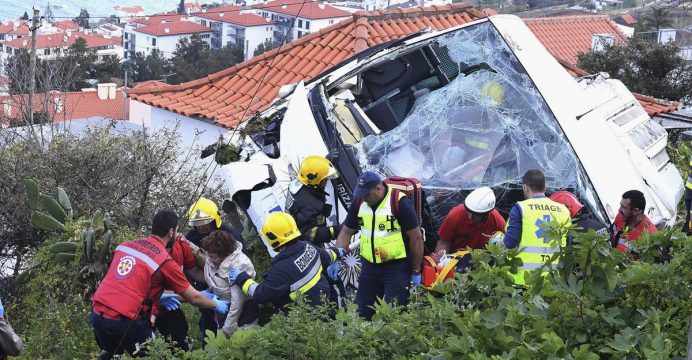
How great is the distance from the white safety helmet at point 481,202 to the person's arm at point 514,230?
20.0 inches

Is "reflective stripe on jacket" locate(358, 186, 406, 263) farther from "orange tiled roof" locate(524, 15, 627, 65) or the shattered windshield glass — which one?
"orange tiled roof" locate(524, 15, 627, 65)

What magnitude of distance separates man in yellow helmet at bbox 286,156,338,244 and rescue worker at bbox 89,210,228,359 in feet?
4.46

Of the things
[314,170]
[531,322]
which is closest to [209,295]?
[314,170]

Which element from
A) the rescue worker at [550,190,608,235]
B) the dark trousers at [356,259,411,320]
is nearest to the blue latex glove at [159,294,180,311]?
the dark trousers at [356,259,411,320]

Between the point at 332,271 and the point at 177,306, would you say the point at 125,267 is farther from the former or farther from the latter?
the point at 332,271

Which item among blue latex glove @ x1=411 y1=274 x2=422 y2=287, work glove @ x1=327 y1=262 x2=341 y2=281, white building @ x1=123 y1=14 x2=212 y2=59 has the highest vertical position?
work glove @ x1=327 y1=262 x2=341 y2=281

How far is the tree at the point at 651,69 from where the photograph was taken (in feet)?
66.0

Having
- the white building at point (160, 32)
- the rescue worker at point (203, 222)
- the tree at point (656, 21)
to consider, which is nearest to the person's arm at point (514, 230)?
the rescue worker at point (203, 222)

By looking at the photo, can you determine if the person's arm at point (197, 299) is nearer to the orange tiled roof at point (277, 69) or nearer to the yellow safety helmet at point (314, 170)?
the yellow safety helmet at point (314, 170)

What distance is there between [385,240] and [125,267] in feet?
5.92

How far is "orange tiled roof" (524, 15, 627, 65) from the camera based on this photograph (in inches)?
1141

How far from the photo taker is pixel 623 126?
9031mm

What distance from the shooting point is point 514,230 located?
625 centimetres

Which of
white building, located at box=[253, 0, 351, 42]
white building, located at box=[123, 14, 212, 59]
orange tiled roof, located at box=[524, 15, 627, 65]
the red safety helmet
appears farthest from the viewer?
white building, located at box=[123, 14, 212, 59]
